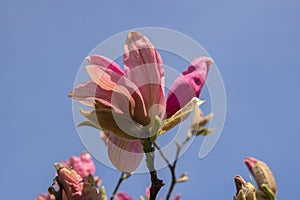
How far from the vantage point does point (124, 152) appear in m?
1.10

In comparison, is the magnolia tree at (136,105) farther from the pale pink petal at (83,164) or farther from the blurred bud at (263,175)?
the pale pink petal at (83,164)

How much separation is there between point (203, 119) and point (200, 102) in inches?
35.4

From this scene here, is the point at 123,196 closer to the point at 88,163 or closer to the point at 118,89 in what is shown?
the point at 88,163

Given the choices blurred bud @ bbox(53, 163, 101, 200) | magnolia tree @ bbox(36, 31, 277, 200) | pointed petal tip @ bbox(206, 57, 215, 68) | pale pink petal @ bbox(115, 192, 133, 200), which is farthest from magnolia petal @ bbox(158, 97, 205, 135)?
pale pink petal @ bbox(115, 192, 133, 200)

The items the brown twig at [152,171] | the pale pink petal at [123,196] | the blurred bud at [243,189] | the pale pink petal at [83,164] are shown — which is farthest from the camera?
the pale pink petal at [83,164]

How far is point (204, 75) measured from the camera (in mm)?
1128

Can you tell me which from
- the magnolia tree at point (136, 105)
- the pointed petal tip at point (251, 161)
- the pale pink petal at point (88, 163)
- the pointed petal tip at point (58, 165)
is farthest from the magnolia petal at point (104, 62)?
A: the pale pink petal at point (88, 163)

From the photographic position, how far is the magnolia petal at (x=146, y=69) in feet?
3.59

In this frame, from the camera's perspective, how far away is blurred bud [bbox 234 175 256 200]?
1.14m

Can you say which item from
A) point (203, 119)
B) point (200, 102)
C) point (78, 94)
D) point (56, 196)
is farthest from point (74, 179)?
point (203, 119)

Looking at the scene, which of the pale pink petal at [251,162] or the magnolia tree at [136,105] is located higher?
the magnolia tree at [136,105]

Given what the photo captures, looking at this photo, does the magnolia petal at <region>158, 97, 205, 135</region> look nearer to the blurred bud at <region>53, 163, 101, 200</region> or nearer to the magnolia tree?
the magnolia tree

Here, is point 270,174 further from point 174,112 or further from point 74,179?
point 74,179

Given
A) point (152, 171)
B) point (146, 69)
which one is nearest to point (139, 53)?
point (146, 69)
